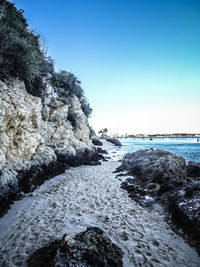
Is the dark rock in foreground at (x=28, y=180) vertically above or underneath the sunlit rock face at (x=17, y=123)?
underneath

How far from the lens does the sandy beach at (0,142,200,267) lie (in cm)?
267

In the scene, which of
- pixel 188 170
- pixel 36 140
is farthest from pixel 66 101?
pixel 188 170

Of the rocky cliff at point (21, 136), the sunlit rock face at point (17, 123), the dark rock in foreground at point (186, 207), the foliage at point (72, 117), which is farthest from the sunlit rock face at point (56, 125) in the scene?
the dark rock in foreground at point (186, 207)

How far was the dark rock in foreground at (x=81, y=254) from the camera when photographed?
1967 mm

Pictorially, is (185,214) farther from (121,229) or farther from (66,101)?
(66,101)

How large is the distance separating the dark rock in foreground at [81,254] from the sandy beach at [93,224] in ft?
1.12

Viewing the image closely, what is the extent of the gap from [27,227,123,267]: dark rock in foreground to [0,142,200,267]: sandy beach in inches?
13.4

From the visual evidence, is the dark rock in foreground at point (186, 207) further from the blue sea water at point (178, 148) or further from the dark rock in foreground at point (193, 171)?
the blue sea water at point (178, 148)

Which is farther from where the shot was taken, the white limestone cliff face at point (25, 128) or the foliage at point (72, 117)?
the foliage at point (72, 117)

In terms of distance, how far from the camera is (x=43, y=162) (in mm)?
7582

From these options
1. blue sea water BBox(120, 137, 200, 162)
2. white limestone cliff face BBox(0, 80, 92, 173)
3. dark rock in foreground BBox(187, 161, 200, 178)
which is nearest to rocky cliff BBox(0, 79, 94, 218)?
white limestone cliff face BBox(0, 80, 92, 173)

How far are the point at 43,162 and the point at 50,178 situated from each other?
1.14 meters

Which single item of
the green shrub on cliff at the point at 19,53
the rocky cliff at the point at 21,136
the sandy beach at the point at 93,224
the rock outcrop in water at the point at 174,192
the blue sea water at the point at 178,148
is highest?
the green shrub on cliff at the point at 19,53

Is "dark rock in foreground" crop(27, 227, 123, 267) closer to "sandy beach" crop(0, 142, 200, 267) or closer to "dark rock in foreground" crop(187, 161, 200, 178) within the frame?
"sandy beach" crop(0, 142, 200, 267)
